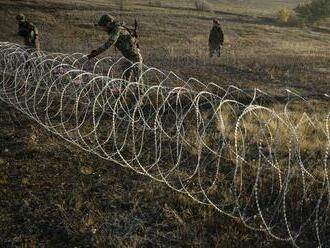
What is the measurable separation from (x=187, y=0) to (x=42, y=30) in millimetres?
36291

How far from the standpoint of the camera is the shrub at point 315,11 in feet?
164

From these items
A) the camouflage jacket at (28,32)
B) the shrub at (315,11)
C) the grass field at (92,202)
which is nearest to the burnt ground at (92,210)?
the grass field at (92,202)

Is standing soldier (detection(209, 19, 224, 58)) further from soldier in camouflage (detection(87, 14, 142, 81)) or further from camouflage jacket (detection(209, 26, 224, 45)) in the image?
soldier in camouflage (detection(87, 14, 142, 81))

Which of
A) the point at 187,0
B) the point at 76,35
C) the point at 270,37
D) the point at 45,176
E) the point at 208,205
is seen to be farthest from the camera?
the point at 187,0

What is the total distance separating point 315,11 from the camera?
50.6 m

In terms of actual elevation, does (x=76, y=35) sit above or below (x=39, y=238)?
below

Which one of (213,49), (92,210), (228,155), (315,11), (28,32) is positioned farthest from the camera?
(315,11)

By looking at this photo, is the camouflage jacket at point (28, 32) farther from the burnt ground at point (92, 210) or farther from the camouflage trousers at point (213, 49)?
the camouflage trousers at point (213, 49)

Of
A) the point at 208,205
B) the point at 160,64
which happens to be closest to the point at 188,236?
the point at 208,205

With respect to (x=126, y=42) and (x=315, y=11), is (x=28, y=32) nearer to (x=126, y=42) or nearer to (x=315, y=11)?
(x=126, y=42)

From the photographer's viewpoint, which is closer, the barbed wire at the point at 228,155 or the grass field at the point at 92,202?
the grass field at the point at 92,202

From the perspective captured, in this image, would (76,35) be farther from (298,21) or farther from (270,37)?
(298,21)

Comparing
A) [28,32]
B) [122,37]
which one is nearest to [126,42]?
[122,37]

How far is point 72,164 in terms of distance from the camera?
9953mm
